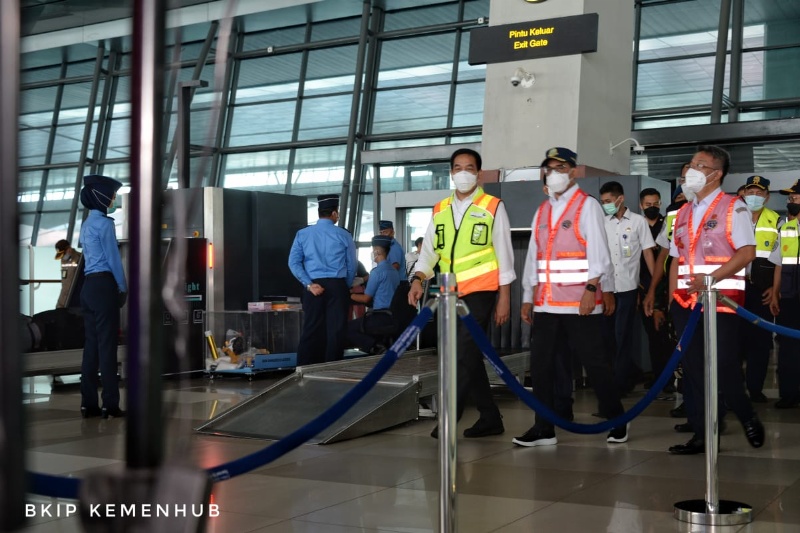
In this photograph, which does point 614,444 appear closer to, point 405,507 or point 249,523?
point 405,507

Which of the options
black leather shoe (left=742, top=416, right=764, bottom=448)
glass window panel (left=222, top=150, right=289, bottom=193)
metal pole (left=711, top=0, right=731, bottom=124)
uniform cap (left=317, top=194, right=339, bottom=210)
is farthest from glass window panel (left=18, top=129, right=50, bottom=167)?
glass window panel (left=222, top=150, right=289, bottom=193)

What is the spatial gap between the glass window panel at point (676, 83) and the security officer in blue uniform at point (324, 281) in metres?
8.38

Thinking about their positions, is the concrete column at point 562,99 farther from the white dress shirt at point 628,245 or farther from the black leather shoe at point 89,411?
the black leather shoe at point 89,411

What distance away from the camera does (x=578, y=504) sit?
3.88 metres

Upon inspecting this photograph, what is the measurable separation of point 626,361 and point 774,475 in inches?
115

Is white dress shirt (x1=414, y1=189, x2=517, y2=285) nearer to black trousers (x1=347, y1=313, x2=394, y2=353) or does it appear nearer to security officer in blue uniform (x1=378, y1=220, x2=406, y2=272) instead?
black trousers (x1=347, y1=313, x2=394, y2=353)

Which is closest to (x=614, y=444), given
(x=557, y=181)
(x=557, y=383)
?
(x=557, y=383)

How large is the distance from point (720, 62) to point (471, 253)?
10.2 meters

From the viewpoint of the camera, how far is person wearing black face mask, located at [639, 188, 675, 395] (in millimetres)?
7547

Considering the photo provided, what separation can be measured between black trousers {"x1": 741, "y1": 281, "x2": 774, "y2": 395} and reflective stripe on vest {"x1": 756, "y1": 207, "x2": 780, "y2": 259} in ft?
1.01

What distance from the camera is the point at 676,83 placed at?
14992mm

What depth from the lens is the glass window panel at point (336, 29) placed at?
57.9 ft

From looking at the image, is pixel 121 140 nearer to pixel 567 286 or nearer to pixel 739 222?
pixel 739 222

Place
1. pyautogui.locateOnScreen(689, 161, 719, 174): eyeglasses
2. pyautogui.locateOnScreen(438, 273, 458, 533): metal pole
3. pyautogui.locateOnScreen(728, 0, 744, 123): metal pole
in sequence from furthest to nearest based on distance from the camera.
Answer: pyautogui.locateOnScreen(728, 0, 744, 123): metal pole → pyautogui.locateOnScreen(689, 161, 719, 174): eyeglasses → pyautogui.locateOnScreen(438, 273, 458, 533): metal pole
